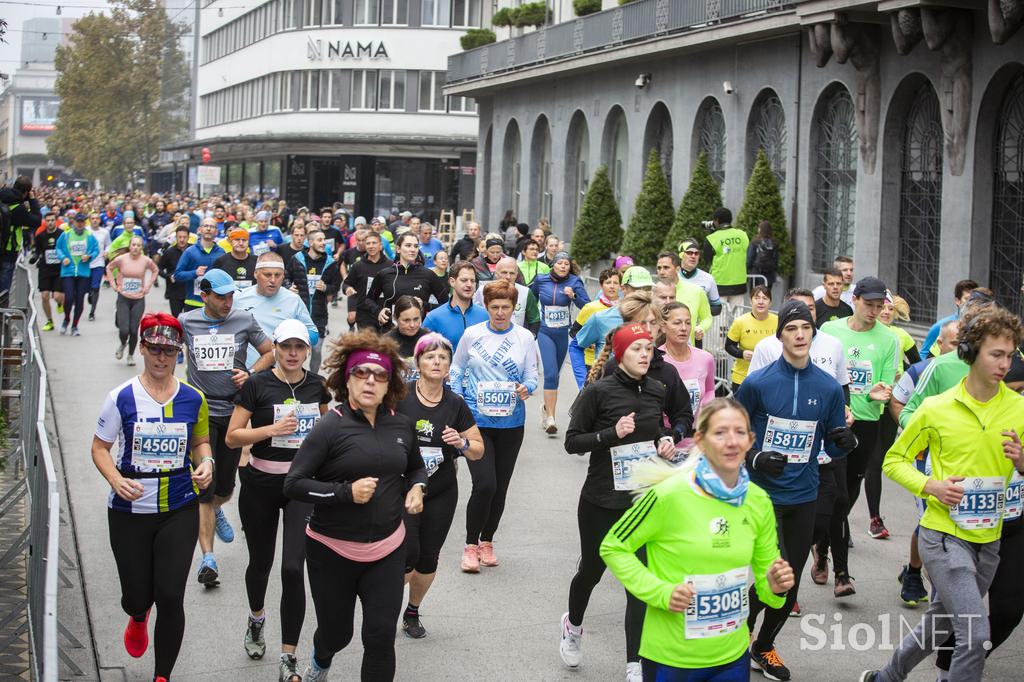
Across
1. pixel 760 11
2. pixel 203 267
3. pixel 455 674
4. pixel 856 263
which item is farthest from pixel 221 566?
pixel 760 11

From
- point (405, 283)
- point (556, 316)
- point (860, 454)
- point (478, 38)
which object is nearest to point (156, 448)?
point (860, 454)

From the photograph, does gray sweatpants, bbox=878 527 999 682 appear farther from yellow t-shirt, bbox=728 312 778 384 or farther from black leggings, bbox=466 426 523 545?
yellow t-shirt, bbox=728 312 778 384

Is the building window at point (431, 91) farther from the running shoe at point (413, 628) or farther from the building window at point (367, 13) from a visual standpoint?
the running shoe at point (413, 628)

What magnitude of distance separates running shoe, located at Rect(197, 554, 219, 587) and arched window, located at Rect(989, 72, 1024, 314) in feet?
42.2

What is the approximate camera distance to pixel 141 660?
7.91 metres

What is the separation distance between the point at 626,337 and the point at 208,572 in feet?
11.2

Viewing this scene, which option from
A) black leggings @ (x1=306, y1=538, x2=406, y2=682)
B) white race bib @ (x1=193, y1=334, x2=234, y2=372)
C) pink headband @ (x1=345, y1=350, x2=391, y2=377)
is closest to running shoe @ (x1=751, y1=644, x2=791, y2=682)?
black leggings @ (x1=306, y1=538, x2=406, y2=682)

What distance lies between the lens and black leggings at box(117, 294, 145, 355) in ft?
65.1

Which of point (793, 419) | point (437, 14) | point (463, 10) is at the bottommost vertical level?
point (793, 419)

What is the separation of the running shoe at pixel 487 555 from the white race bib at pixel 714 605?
474 centimetres

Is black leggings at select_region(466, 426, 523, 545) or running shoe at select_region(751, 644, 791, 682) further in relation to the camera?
black leggings at select_region(466, 426, 523, 545)

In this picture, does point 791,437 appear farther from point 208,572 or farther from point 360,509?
point 208,572

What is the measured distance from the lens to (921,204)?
2184 cm

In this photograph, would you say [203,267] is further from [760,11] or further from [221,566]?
[760,11]
